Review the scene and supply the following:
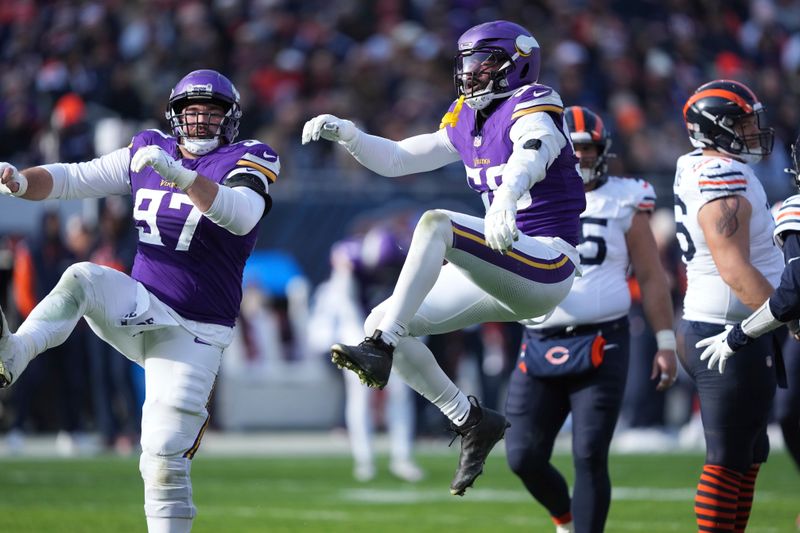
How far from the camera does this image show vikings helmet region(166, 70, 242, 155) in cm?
579

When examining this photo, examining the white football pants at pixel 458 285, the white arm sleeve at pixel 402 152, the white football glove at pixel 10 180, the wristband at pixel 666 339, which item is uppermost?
the white arm sleeve at pixel 402 152

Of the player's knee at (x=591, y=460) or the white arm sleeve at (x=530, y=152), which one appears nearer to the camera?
the white arm sleeve at (x=530, y=152)

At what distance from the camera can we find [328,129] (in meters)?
5.80

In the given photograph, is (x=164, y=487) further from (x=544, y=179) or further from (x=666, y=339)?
(x=666, y=339)

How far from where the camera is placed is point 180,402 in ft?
18.4

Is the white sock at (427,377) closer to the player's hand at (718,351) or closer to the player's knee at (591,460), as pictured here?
the player's knee at (591,460)

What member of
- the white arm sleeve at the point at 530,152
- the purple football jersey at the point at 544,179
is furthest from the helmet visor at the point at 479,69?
the white arm sleeve at the point at 530,152

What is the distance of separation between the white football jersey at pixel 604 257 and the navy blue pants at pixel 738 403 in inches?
33.7

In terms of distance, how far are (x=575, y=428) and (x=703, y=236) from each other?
1.16 m

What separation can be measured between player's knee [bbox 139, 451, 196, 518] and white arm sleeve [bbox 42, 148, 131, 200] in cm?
119

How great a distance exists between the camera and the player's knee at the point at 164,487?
5543mm

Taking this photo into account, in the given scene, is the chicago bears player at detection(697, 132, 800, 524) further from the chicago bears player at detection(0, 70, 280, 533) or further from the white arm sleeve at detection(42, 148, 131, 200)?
the white arm sleeve at detection(42, 148, 131, 200)

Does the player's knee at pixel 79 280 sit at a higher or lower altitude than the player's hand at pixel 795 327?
higher

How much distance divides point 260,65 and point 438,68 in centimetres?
235
